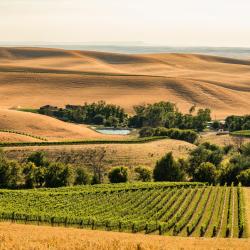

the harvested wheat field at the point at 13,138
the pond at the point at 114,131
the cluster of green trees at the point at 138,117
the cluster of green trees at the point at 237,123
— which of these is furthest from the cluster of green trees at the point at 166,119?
the harvested wheat field at the point at 13,138

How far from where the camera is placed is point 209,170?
311ft

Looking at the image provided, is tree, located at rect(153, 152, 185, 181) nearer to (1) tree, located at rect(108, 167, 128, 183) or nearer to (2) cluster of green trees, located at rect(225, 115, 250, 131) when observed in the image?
(1) tree, located at rect(108, 167, 128, 183)

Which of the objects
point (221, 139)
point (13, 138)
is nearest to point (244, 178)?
point (13, 138)

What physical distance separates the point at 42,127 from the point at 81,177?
53.4 metres

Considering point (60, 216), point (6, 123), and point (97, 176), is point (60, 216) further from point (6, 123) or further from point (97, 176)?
→ point (6, 123)

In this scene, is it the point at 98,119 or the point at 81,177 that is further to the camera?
the point at 98,119

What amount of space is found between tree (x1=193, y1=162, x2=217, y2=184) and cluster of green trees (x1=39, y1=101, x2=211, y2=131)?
2341 inches

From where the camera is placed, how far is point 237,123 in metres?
158

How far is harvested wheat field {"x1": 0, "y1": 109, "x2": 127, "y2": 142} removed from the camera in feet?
435

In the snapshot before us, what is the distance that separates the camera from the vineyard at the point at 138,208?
55906 mm

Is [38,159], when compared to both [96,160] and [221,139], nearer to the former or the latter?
[96,160]

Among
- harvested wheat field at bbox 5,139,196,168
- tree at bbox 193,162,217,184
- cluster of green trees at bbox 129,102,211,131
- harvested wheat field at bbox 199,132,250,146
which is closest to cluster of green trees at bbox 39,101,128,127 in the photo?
cluster of green trees at bbox 129,102,211,131

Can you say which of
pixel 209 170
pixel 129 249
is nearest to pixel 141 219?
pixel 129 249

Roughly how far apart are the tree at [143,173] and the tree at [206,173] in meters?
9.11
